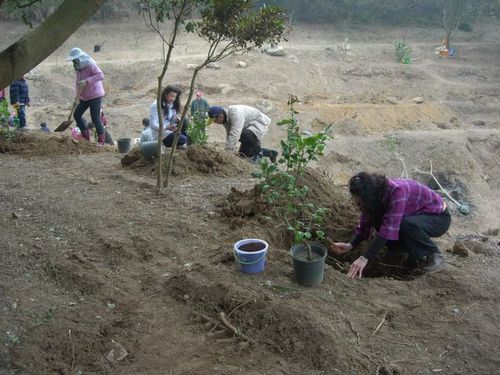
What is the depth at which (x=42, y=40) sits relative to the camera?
2.65 meters

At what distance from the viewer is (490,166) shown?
13828 millimetres

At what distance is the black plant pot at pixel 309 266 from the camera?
3.47 meters

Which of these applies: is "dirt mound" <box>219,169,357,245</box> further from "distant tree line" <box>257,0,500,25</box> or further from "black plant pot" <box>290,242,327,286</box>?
"distant tree line" <box>257,0,500,25</box>

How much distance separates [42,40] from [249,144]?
15.9 feet

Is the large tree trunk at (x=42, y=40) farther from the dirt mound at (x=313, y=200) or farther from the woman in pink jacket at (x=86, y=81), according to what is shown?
the woman in pink jacket at (x=86, y=81)

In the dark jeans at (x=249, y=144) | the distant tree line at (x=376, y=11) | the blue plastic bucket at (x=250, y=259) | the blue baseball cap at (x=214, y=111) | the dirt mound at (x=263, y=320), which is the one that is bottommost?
the dark jeans at (x=249, y=144)

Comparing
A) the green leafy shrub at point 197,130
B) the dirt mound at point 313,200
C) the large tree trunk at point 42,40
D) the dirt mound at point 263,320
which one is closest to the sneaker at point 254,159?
the green leafy shrub at point 197,130

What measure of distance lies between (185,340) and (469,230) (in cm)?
837

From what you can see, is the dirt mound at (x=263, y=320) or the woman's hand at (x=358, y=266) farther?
the woman's hand at (x=358, y=266)

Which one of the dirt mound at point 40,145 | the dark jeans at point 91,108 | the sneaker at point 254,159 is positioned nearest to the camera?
the dirt mound at point 40,145

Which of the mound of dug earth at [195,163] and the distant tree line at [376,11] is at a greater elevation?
the distant tree line at [376,11]

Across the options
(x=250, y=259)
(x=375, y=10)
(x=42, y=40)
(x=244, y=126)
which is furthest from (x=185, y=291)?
(x=375, y=10)

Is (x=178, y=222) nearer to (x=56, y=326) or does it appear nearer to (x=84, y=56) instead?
(x=56, y=326)

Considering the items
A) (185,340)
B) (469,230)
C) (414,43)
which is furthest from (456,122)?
(185,340)
